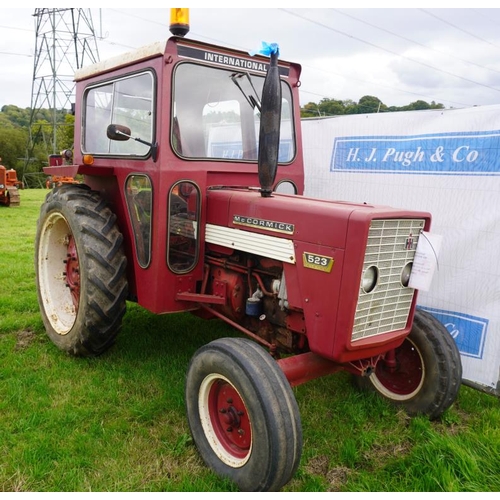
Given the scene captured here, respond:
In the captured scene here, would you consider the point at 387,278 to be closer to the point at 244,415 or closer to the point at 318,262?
the point at 318,262

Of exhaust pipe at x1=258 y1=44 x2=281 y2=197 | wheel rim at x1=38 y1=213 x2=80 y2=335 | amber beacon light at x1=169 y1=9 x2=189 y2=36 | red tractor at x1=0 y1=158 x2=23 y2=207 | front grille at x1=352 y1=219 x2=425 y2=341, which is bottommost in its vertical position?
red tractor at x1=0 y1=158 x2=23 y2=207

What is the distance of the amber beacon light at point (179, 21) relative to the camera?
3186 mm

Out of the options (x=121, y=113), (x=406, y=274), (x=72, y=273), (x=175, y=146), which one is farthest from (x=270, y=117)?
(x=72, y=273)

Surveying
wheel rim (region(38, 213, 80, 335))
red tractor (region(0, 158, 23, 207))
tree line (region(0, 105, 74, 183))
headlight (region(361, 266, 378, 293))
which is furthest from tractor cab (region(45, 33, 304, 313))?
tree line (region(0, 105, 74, 183))

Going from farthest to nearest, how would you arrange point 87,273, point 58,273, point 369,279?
point 58,273, point 87,273, point 369,279

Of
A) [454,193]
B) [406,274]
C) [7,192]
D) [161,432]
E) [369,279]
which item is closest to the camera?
[369,279]

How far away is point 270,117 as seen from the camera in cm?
271

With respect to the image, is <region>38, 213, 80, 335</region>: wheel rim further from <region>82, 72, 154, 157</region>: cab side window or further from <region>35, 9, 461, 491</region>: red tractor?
<region>82, 72, 154, 157</region>: cab side window

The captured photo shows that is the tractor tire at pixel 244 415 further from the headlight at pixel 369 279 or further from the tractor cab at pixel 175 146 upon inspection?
the tractor cab at pixel 175 146

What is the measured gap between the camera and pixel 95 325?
3.53 m

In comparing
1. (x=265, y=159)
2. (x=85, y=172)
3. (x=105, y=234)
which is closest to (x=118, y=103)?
(x=85, y=172)

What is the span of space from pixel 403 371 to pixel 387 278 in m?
1.06

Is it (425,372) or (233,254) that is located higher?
(233,254)

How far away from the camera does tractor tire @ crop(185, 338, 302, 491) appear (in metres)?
2.35
